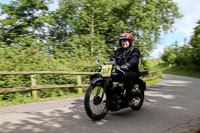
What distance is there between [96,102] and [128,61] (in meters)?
1.44

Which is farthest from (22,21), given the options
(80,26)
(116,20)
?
(116,20)

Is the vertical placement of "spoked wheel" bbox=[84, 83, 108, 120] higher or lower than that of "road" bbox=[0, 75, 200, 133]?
higher

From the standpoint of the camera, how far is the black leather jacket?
531 cm

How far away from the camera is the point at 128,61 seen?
542 centimetres

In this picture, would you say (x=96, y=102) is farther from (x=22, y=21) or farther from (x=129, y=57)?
(x=22, y=21)

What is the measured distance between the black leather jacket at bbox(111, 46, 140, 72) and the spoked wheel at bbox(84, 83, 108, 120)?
1.06 metres

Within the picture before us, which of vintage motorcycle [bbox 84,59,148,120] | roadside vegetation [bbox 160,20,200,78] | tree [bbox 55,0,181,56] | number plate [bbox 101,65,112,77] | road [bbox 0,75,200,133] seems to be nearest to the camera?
road [bbox 0,75,200,133]

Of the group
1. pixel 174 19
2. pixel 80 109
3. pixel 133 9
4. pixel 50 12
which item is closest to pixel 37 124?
pixel 80 109

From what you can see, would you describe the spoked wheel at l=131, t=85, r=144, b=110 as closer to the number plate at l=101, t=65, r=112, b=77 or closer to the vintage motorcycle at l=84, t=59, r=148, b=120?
the vintage motorcycle at l=84, t=59, r=148, b=120

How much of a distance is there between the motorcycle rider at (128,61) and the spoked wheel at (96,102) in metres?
0.68

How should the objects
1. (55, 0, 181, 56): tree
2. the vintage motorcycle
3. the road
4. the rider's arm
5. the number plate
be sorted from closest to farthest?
the road < the vintage motorcycle < the number plate < the rider's arm < (55, 0, 181, 56): tree

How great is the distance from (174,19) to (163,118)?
28.5 metres

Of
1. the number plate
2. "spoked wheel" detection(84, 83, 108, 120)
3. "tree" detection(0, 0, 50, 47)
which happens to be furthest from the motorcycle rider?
"tree" detection(0, 0, 50, 47)

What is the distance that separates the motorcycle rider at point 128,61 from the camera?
5145 mm
